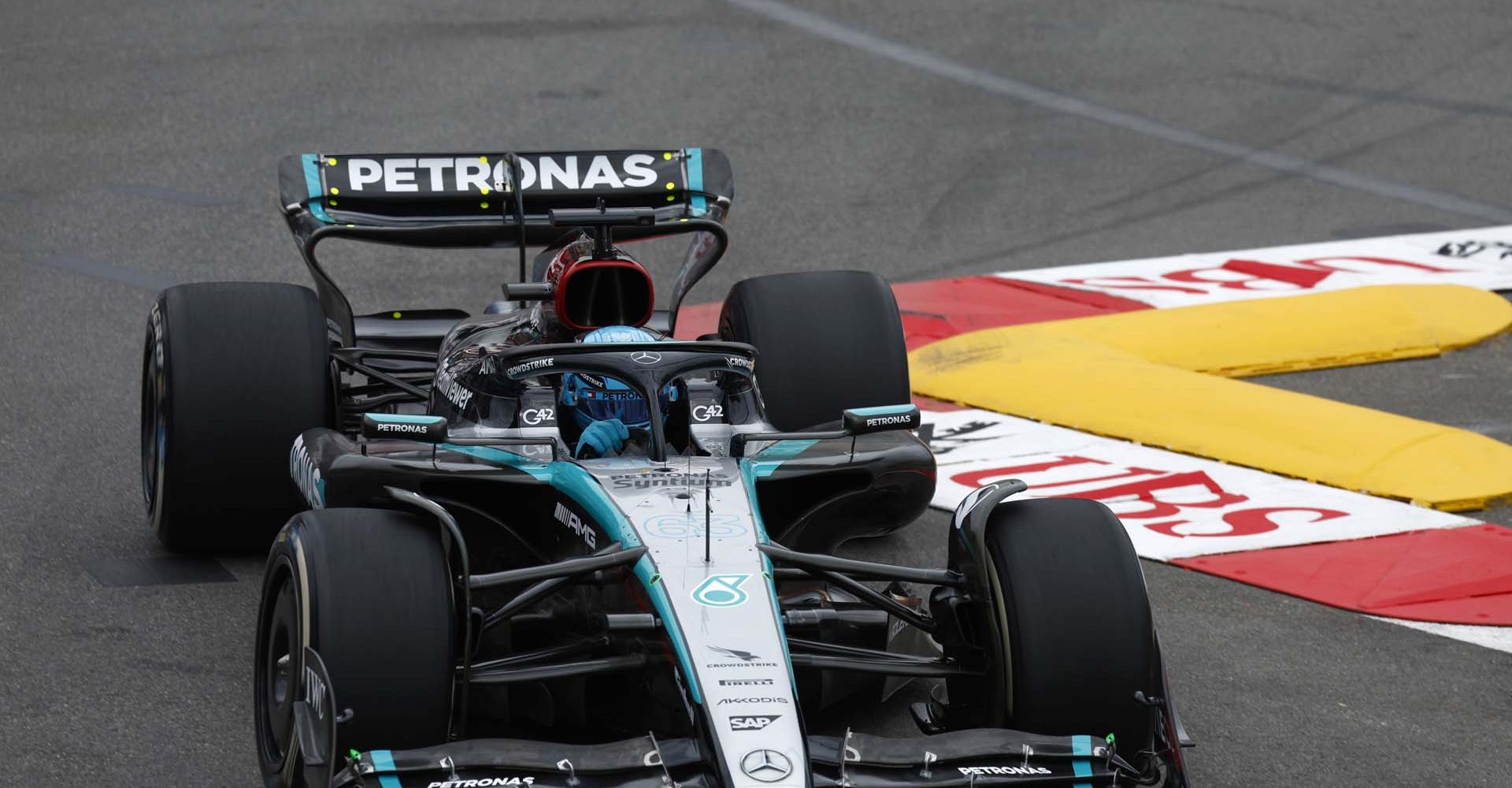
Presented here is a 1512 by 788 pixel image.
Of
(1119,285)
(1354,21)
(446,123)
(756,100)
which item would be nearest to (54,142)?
(446,123)

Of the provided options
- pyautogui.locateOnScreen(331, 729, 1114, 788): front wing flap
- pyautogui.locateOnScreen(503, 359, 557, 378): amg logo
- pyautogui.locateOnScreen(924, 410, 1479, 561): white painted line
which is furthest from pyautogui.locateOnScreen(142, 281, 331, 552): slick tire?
pyautogui.locateOnScreen(331, 729, 1114, 788): front wing flap

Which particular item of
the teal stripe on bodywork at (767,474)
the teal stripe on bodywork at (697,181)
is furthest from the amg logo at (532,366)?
the teal stripe on bodywork at (697,181)

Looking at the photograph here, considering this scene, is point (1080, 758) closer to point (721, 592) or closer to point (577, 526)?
point (721, 592)

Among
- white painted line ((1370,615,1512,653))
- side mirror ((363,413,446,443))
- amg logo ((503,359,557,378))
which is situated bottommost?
white painted line ((1370,615,1512,653))

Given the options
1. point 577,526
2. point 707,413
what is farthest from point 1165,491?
point 577,526

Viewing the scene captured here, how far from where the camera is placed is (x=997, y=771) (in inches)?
175

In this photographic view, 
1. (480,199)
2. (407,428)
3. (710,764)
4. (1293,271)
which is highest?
(480,199)

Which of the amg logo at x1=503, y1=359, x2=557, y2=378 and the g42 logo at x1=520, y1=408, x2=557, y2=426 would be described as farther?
the g42 logo at x1=520, y1=408, x2=557, y2=426

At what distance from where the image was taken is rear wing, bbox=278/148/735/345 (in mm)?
7438

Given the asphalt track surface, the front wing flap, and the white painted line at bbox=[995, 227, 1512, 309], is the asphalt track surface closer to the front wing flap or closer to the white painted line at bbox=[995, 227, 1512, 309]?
the white painted line at bbox=[995, 227, 1512, 309]

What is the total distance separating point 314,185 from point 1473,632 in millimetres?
4552

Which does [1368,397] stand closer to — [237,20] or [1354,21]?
[1354,21]

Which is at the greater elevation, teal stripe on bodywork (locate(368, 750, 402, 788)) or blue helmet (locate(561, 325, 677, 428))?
blue helmet (locate(561, 325, 677, 428))

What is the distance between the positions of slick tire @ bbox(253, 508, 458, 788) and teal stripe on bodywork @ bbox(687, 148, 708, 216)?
3118mm
